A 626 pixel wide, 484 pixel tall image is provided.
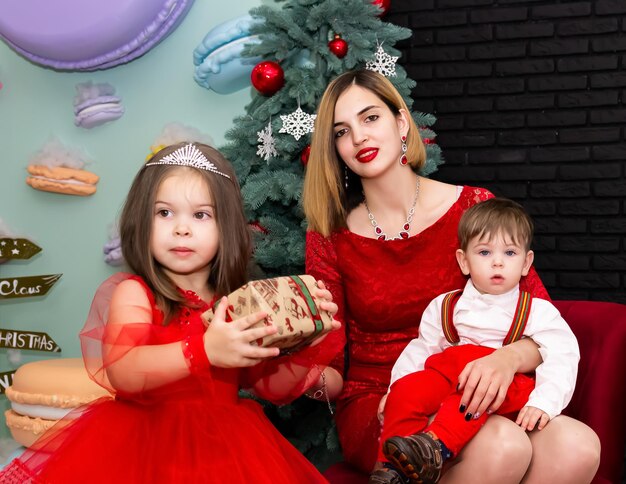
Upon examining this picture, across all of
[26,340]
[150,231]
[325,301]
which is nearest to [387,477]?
[325,301]

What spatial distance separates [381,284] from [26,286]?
72.2 inches

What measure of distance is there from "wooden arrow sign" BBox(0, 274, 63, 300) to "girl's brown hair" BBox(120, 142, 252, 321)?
163cm

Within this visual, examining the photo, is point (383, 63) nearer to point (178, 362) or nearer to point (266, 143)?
point (266, 143)

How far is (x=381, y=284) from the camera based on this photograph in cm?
217

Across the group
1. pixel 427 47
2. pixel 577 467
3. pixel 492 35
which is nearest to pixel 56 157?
pixel 427 47

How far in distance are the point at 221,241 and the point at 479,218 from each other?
666mm

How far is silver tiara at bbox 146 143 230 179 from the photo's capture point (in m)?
1.81

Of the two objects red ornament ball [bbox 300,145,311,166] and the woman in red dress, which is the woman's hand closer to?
the woman in red dress

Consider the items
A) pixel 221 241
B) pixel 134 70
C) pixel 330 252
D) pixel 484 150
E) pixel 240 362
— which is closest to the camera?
pixel 240 362

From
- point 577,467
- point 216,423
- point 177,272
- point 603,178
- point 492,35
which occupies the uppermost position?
point 492,35

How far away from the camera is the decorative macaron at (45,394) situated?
2.69m

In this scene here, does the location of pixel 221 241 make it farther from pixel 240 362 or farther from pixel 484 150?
pixel 484 150

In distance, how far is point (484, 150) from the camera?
4.07 meters

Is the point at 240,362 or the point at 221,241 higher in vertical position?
the point at 221,241
